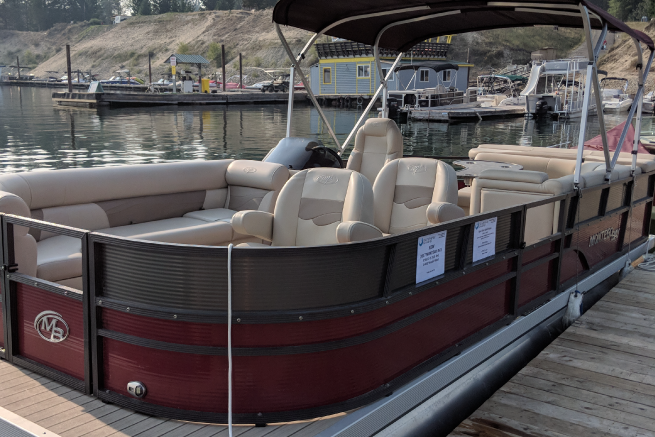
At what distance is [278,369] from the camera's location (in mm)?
2604

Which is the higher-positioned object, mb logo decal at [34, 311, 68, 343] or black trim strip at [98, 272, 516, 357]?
black trim strip at [98, 272, 516, 357]

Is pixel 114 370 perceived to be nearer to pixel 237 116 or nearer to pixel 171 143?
pixel 171 143

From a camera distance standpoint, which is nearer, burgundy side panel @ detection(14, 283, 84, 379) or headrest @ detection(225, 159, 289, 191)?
burgundy side panel @ detection(14, 283, 84, 379)

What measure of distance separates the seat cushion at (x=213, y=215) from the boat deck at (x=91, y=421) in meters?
2.88

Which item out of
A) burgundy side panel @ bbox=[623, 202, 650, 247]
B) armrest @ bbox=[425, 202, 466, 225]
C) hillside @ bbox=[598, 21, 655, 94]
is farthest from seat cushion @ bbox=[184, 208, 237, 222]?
hillside @ bbox=[598, 21, 655, 94]

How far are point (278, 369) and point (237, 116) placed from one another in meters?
33.1

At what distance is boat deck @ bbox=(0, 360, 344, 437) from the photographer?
101 inches

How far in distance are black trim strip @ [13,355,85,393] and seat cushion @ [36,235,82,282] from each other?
100 centimetres

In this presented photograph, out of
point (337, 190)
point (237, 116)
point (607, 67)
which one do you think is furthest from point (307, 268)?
point (607, 67)

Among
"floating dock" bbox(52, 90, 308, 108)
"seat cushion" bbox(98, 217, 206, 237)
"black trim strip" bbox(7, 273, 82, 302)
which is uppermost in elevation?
"floating dock" bbox(52, 90, 308, 108)

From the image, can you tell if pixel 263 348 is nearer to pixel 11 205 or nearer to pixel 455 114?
pixel 11 205

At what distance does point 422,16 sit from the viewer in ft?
18.5

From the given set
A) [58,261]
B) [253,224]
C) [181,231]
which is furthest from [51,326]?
[181,231]

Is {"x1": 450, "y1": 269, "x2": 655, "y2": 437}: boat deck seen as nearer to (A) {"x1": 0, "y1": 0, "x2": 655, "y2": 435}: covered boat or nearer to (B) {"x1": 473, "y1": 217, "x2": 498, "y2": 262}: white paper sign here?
(A) {"x1": 0, "y1": 0, "x2": 655, "y2": 435}: covered boat
